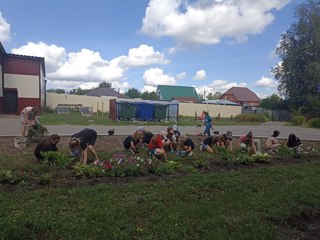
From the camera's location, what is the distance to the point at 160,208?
15.9ft

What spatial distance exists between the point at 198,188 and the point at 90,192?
6.56 feet

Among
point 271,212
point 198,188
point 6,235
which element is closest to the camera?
point 6,235

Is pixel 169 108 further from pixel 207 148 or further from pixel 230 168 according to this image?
pixel 230 168

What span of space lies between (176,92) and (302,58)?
138 ft

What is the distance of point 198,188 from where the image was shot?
19.9 feet

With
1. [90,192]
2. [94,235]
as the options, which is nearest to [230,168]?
[90,192]

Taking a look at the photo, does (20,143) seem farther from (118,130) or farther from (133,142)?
(118,130)

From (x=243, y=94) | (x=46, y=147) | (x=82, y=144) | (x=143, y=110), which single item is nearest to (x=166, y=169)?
(x=82, y=144)

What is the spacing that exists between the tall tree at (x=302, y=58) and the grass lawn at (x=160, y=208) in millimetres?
31208

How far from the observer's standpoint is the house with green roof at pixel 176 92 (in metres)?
74.6

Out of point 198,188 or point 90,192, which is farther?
point 198,188

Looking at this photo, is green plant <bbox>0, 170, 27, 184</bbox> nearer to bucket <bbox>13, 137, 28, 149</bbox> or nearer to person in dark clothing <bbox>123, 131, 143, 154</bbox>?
bucket <bbox>13, 137, 28, 149</bbox>


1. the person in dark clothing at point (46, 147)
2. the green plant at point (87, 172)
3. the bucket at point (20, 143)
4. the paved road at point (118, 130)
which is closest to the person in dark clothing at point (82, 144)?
the person in dark clothing at point (46, 147)

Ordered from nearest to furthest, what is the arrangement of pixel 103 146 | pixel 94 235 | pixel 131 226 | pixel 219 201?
1. pixel 94 235
2. pixel 131 226
3. pixel 219 201
4. pixel 103 146
